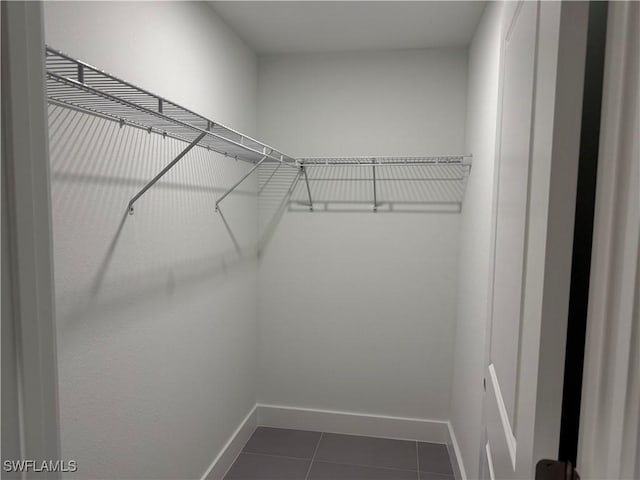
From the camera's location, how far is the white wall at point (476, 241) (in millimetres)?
1701

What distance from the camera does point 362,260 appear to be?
8.47 ft

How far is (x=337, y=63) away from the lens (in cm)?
251

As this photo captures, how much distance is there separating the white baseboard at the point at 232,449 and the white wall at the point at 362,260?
0.73 ft

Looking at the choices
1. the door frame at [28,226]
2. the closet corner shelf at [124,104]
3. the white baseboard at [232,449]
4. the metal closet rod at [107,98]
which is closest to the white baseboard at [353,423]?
the white baseboard at [232,449]

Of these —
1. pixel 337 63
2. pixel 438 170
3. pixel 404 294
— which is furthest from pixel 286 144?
pixel 404 294

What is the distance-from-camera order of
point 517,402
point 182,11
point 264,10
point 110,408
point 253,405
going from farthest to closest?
point 253,405 < point 264,10 < point 182,11 < point 110,408 < point 517,402

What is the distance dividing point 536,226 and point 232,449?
7.40 ft

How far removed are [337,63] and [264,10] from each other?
0.66 m

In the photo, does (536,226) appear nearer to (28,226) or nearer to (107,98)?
(28,226)

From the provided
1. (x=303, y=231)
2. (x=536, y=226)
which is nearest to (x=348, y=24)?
(x=303, y=231)

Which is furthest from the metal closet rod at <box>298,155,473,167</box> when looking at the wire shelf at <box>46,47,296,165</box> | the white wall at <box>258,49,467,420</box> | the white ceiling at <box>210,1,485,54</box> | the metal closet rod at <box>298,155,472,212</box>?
the wire shelf at <box>46,47,296,165</box>

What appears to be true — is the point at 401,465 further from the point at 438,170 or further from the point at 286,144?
the point at 286,144

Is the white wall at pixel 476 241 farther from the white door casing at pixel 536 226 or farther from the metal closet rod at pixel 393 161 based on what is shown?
the white door casing at pixel 536 226

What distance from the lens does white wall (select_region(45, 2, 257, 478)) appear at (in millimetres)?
1145
